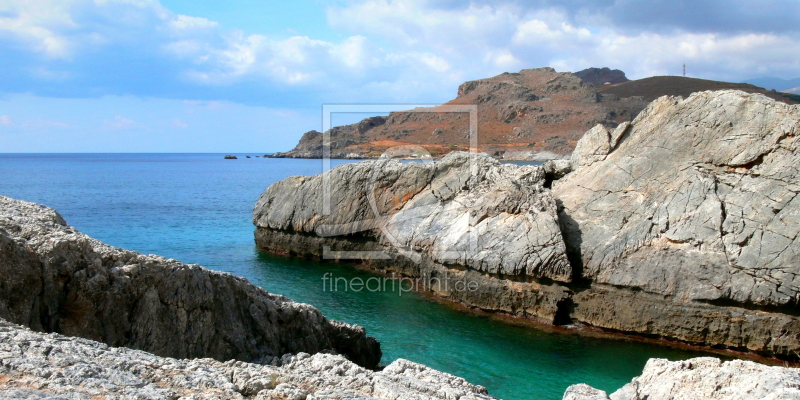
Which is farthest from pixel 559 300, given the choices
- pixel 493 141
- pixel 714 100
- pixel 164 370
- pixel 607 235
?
pixel 493 141

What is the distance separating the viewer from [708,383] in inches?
367

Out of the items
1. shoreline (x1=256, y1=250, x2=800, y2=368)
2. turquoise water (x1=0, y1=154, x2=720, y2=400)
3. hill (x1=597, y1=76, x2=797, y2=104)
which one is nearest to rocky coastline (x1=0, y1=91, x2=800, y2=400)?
shoreline (x1=256, y1=250, x2=800, y2=368)

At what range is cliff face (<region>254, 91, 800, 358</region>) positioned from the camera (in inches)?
811

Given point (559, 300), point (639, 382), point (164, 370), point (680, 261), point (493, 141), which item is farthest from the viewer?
point (493, 141)

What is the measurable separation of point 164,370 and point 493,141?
393ft

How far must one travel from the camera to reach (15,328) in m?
7.44

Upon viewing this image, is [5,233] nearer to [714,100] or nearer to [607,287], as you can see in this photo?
[607,287]

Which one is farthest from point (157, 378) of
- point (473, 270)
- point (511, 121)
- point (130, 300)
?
point (511, 121)

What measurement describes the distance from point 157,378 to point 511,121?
135 meters

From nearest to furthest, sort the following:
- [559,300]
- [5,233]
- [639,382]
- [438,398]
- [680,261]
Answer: [438,398], [5,233], [639,382], [680,261], [559,300]

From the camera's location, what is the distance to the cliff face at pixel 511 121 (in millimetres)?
86938

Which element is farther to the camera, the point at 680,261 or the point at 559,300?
the point at 559,300

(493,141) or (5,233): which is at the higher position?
(493,141)

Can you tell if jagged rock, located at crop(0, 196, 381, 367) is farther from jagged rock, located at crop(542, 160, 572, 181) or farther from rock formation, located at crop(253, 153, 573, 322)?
jagged rock, located at crop(542, 160, 572, 181)
